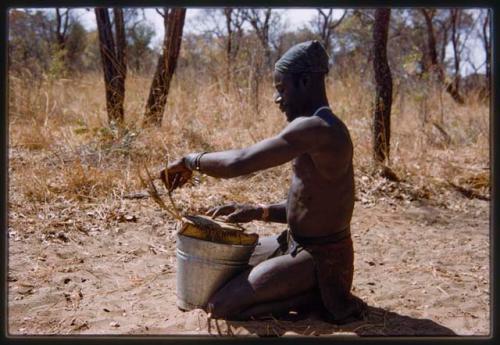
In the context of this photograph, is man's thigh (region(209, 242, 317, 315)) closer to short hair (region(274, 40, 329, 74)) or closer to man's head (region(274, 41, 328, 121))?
man's head (region(274, 41, 328, 121))

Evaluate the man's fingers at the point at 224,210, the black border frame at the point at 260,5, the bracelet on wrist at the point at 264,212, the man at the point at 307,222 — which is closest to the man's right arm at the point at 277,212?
the bracelet on wrist at the point at 264,212

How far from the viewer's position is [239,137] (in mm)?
6055

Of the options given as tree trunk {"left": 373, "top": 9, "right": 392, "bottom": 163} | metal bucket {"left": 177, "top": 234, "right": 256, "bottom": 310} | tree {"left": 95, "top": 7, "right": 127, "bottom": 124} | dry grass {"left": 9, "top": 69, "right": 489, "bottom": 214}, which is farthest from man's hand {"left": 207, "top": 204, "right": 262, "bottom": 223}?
tree trunk {"left": 373, "top": 9, "right": 392, "bottom": 163}

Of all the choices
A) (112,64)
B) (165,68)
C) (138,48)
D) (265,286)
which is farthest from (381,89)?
(138,48)

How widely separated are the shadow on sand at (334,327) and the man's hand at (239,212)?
53cm

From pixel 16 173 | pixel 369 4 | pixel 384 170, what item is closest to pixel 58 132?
pixel 16 173

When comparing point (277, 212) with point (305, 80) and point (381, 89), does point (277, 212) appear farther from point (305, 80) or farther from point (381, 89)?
point (381, 89)

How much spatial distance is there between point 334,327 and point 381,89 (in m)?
3.64

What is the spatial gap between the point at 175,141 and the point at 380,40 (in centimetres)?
221

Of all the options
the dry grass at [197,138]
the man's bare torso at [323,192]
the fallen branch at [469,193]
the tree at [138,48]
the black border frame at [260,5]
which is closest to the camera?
the black border frame at [260,5]

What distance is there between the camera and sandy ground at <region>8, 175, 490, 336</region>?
2.85 metres

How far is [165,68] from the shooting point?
625 cm

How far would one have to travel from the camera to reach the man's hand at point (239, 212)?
9.94 feet

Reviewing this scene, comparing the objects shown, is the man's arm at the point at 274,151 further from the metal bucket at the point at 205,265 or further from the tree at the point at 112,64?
the tree at the point at 112,64
